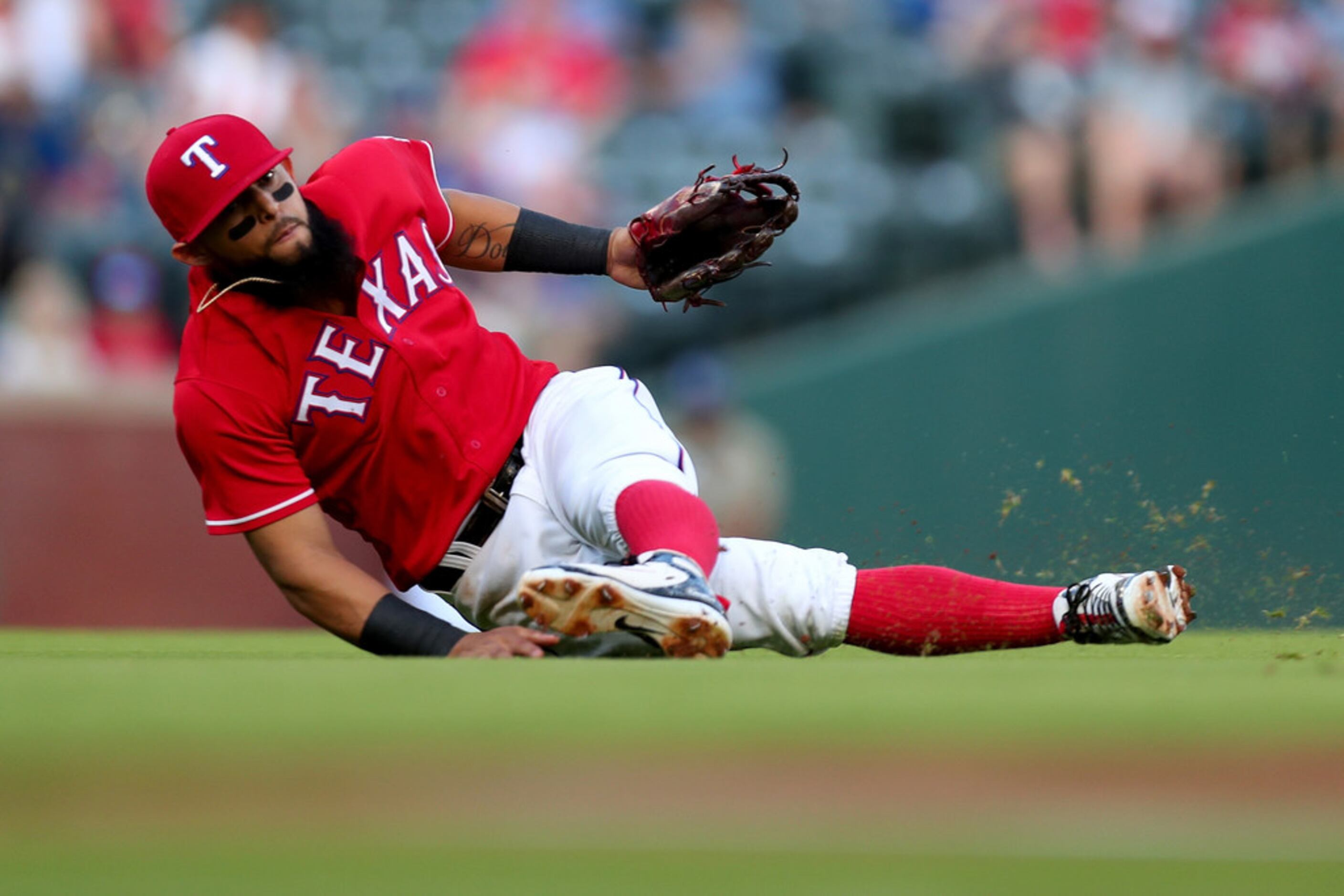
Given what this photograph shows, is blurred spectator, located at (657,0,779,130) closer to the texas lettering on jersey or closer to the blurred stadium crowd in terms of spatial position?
the blurred stadium crowd

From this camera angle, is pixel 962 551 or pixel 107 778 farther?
pixel 962 551

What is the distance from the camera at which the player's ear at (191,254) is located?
10.3ft

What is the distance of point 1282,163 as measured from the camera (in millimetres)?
7344

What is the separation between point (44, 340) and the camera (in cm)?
709

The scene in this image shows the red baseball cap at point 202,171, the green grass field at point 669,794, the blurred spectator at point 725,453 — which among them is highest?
the blurred spectator at point 725,453

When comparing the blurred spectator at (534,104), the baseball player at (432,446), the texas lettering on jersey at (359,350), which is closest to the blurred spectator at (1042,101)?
the blurred spectator at (534,104)

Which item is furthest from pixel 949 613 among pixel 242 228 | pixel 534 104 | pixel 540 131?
pixel 534 104

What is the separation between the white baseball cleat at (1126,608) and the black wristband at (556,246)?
1297mm

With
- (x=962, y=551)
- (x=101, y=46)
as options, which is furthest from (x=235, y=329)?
(x=101, y=46)

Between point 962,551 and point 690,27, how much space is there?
386cm

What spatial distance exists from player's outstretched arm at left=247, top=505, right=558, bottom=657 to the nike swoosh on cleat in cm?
34

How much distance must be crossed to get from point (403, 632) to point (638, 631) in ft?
1.96

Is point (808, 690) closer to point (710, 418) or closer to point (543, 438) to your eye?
point (543, 438)

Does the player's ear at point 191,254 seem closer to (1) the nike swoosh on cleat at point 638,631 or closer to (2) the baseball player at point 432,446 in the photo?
(2) the baseball player at point 432,446
